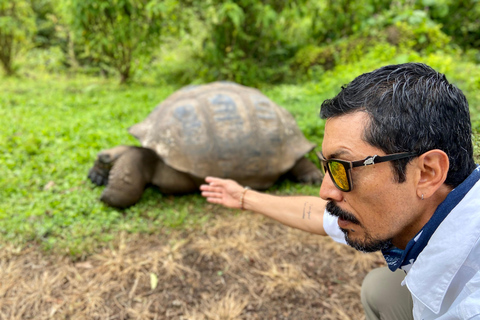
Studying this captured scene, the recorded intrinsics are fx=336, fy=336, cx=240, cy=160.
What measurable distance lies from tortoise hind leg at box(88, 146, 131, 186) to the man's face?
2120 millimetres

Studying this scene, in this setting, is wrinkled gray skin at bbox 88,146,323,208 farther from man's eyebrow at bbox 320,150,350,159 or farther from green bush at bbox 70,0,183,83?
green bush at bbox 70,0,183,83

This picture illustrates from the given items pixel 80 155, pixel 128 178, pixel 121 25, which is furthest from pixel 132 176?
pixel 121 25

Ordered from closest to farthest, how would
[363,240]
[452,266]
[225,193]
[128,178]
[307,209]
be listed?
[452,266], [363,240], [307,209], [225,193], [128,178]

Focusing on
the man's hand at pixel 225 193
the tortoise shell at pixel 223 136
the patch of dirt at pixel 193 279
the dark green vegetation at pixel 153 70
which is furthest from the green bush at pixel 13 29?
the man's hand at pixel 225 193

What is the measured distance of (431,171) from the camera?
2.97 feet

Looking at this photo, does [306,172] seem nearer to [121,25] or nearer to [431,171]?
[431,171]

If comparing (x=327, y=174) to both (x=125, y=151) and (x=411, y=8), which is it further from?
(x=411, y=8)

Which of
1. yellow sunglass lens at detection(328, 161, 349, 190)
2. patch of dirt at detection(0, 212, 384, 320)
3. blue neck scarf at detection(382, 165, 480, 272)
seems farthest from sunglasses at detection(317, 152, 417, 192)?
patch of dirt at detection(0, 212, 384, 320)

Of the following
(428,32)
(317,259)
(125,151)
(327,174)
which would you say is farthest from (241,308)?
(428,32)

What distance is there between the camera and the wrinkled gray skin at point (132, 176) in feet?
8.52

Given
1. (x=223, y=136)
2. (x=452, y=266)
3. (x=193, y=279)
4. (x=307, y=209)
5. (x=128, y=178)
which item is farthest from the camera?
(x=223, y=136)

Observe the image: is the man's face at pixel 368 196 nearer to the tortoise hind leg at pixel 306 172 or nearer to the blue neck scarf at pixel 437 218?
the blue neck scarf at pixel 437 218

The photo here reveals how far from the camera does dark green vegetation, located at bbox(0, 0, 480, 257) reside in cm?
262

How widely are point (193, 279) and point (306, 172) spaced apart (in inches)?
63.7
